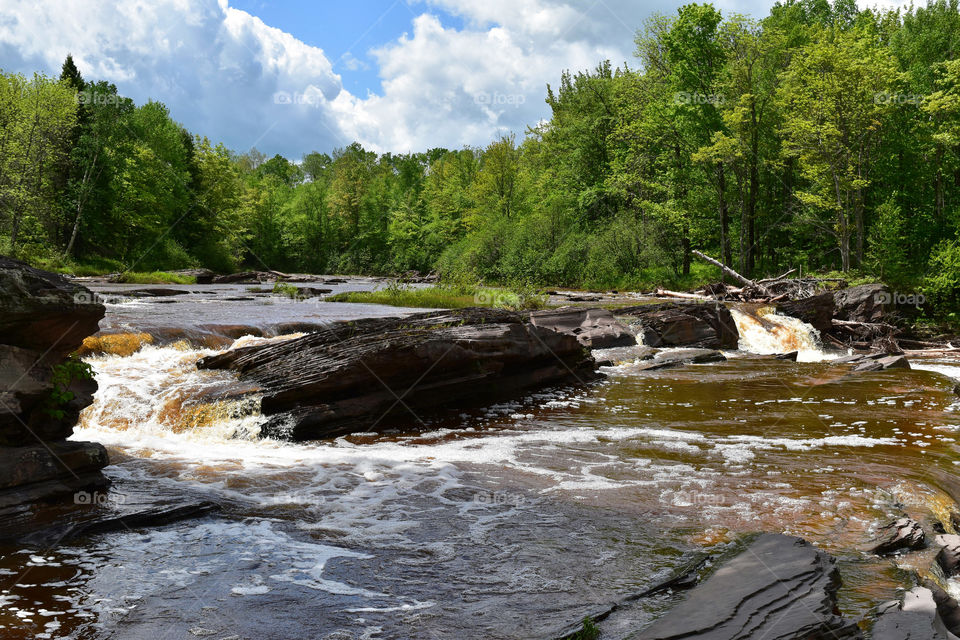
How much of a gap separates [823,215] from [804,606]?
39379 millimetres

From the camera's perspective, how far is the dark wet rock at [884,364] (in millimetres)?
16422

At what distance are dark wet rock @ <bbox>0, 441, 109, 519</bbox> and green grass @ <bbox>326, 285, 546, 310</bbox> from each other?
59.6 ft

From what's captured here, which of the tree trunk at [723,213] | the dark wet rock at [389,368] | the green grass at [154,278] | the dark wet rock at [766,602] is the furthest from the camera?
the green grass at [154,278]

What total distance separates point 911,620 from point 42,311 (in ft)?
26.5

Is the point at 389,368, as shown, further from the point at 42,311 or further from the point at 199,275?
the point at 199,275

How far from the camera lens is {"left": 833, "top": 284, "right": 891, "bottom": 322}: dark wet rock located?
23.4 m

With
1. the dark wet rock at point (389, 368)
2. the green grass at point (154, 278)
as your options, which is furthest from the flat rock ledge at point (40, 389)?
the green grass at point (154, 278)

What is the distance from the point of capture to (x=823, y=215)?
123ft

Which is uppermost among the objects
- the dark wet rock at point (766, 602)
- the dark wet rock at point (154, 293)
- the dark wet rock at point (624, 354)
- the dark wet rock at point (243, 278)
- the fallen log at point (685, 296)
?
the dark wet rock at point (243, 278)

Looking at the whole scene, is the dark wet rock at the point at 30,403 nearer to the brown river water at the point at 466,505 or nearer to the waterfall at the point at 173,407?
the brown river water at the point at 466,505

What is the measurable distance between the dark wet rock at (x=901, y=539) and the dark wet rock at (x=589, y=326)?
13534mm

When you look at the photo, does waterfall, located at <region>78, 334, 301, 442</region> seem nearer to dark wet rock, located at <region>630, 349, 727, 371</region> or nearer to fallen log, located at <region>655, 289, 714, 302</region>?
dark wet rock, located at <region>630, 349, 727, 371</region>

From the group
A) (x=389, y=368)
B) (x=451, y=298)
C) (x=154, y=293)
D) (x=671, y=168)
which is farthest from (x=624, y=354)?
(x=671, y=168)

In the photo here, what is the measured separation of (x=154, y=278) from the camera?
41.9m
